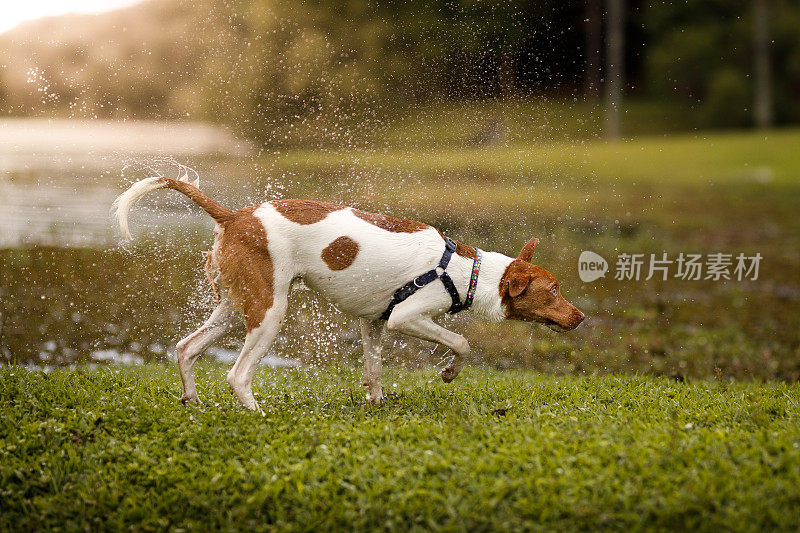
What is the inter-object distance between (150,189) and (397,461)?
2.47 meters

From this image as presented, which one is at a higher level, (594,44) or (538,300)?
(594,44)

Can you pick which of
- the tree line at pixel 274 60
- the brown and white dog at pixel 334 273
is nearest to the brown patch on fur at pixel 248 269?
the brown and white dog at pixel 334 273

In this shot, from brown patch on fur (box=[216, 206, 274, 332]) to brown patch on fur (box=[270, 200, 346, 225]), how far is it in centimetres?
19

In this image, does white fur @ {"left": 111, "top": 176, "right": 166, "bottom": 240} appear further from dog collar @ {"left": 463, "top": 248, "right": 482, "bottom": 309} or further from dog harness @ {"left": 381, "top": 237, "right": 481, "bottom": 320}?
dog collar @ {"left": 463, "top": 248, "right": 482, "bottom": 309}

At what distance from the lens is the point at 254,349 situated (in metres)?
5.45

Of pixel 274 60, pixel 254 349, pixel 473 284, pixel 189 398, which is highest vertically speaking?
pixel 274 60

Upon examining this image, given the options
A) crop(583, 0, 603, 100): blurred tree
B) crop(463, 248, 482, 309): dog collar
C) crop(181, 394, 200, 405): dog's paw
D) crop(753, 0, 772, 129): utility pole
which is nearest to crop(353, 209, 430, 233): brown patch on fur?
crop(463, 248, 482, 309): dog collar

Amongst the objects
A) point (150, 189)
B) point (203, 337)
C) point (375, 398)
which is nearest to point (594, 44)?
point (375, 398)

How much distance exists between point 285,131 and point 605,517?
9.54m

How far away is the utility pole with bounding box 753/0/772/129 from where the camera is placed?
3306 centimetres

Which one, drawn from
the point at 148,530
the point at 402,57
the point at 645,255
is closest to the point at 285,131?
the point at 402,57

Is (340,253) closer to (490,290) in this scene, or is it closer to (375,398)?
(490,290)

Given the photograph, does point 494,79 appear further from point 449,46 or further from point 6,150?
point 6,150

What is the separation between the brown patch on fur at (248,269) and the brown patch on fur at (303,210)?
0.19 m
